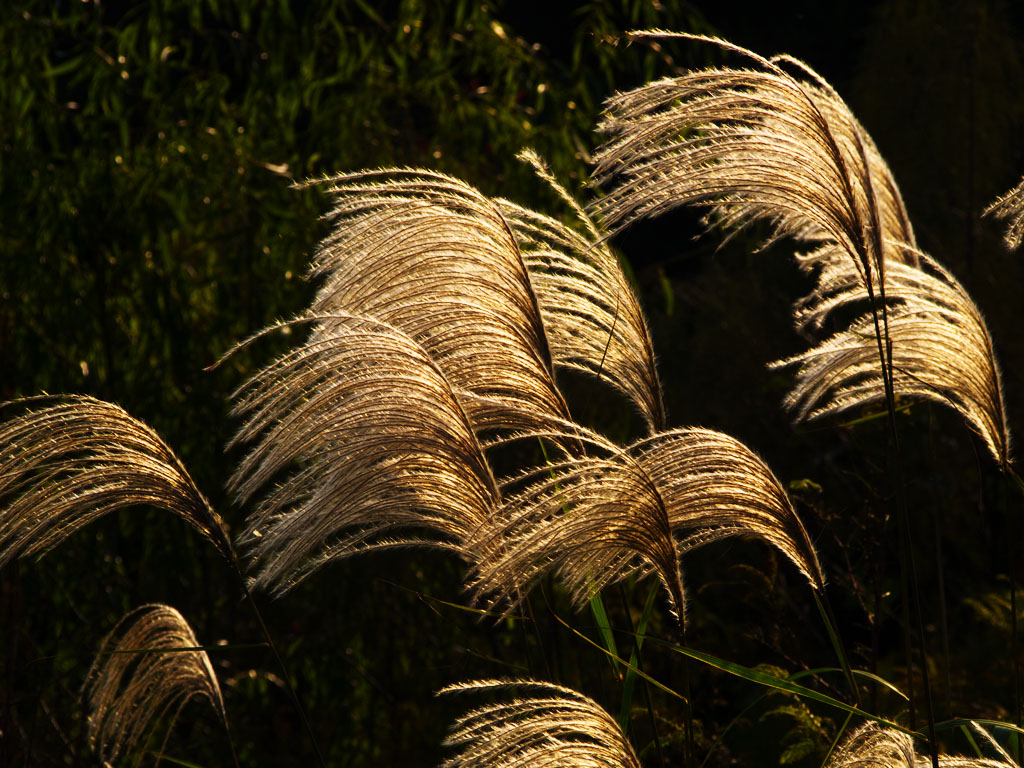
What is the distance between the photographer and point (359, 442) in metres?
1.62

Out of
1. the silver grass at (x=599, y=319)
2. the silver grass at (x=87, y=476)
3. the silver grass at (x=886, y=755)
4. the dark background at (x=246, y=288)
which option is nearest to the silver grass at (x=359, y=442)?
the silver grass at (x=87, y=476)

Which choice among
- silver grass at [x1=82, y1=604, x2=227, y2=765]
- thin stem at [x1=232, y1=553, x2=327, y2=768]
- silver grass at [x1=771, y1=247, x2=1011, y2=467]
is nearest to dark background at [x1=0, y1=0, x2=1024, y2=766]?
silver grass at [x1=82, y1=604, x2=227, y2=765]

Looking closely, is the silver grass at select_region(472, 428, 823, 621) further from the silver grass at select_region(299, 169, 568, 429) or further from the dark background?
the dark background

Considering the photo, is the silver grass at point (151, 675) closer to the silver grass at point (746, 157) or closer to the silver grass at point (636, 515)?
the silver grass at point (636, 515)

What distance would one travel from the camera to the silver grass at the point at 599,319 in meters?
2.13

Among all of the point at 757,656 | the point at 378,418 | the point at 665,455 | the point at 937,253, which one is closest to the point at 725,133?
the point at 665,455

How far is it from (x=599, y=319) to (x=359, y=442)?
A: 70 cm

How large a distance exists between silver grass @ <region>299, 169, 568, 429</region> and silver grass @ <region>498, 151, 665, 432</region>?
17 centimetres

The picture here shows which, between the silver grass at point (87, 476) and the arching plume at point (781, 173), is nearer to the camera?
the arching plume at point (781, 173)

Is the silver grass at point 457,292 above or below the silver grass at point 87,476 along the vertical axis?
above

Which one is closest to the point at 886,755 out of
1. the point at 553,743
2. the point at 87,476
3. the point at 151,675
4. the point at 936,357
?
the point at 553,743

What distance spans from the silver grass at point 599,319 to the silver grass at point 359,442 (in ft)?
1.56

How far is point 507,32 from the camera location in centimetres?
512

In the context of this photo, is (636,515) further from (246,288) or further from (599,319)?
(246,288)
